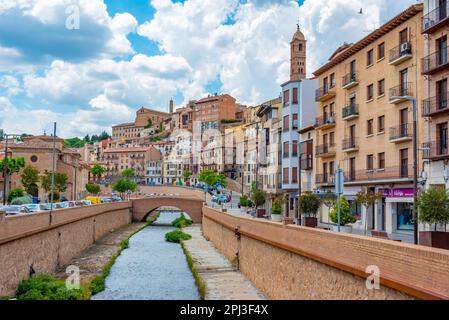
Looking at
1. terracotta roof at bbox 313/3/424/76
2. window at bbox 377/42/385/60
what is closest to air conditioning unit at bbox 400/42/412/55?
terracotta roof at bbox 313/3/424/76

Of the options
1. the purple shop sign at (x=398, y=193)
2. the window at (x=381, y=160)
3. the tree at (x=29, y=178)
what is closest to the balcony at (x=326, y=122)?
the window at (x=381, y=160)

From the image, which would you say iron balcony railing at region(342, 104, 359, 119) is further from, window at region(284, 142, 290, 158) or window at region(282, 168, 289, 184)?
window at region(282, 168, 289, 184)

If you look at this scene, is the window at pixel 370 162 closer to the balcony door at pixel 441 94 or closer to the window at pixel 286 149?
the balcony door at pixel 441 94

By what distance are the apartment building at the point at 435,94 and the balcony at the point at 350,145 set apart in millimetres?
9925

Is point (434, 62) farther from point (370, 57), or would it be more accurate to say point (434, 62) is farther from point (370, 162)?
point (370, 162)

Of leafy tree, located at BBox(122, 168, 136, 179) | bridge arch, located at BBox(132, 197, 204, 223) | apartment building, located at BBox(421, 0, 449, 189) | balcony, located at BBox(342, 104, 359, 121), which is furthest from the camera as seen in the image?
leafy tree, located at BBox(122, 168, 136, 179)

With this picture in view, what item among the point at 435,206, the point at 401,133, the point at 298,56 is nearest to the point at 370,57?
the point at 401,133

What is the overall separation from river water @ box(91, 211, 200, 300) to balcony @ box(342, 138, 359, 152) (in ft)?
50.2

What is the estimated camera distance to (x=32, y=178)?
80.5 m

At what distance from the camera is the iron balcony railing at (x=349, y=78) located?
1669 inches

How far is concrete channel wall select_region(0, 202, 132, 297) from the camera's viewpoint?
23.7m
